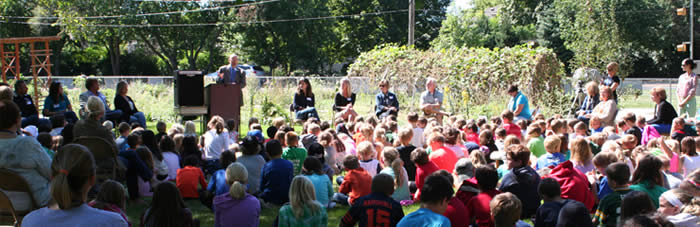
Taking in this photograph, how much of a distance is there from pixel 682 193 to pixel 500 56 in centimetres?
988

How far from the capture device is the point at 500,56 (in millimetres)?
13781

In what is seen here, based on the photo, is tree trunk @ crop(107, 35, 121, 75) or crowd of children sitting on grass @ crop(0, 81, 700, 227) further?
tree trunk @ crop(107, 35, 121, 75)

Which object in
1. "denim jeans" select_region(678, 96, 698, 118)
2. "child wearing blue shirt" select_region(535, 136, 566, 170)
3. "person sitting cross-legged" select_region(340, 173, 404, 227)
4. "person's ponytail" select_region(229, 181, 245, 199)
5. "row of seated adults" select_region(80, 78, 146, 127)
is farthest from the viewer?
"denim jeans" select_region(678, 96, 698, 118)

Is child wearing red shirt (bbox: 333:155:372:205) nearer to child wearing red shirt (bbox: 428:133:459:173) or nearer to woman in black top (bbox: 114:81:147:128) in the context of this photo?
child wearing red shirt (bbox: 428:133:459:173)

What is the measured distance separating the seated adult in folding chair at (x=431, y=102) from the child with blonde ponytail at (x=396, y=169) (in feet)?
17.1

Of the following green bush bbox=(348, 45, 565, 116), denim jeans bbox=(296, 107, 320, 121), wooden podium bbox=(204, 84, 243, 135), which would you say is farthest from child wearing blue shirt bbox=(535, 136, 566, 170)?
green bush bbox=(348, 45, 565, 116)

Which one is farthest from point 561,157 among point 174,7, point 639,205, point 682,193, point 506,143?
point 174,7

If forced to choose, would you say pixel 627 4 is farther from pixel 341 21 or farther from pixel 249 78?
pixel 249 78

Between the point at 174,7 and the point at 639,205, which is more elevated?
the point at 174,7

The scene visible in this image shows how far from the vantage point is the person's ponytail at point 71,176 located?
9.29 ft

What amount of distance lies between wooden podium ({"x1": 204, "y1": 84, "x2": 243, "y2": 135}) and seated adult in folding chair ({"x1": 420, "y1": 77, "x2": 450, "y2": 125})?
11.2 ft

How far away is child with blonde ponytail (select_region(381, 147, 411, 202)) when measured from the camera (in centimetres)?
608

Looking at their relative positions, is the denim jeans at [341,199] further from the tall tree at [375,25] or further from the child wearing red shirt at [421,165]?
→ the tall tree at [375,25]

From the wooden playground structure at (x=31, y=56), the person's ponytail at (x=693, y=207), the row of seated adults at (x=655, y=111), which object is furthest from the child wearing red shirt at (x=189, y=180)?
the wooden playground structure at (x=31, y=56)
